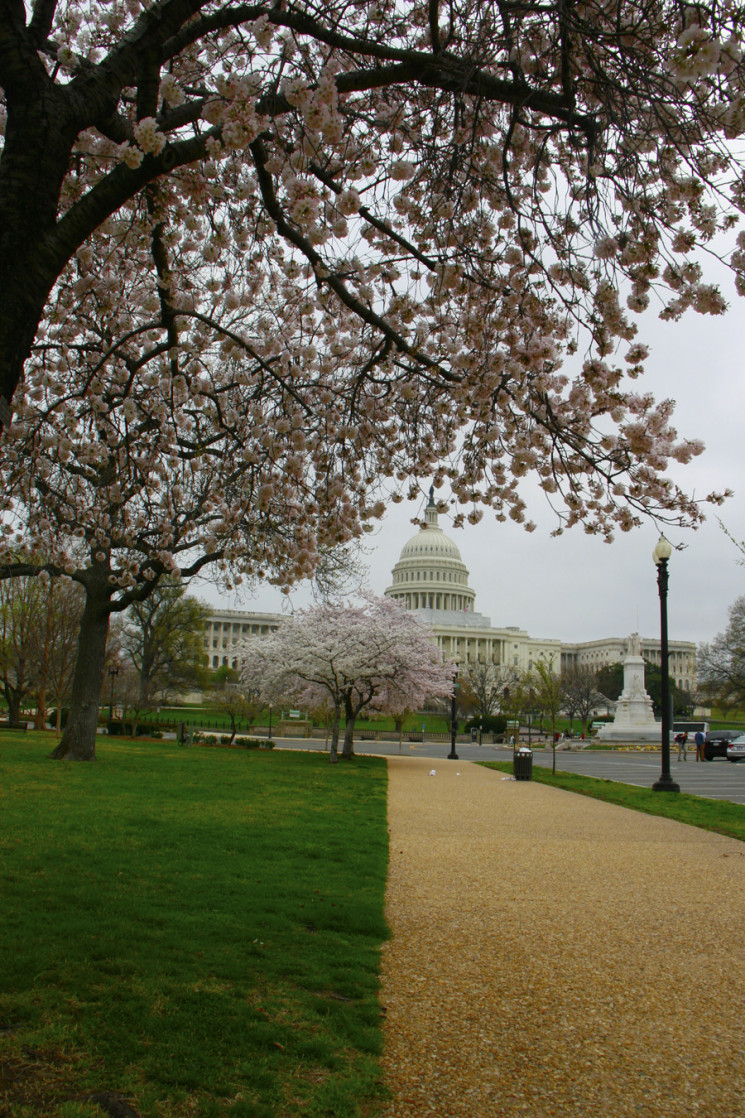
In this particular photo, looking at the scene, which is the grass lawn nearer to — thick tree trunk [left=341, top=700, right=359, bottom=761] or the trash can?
the trash can

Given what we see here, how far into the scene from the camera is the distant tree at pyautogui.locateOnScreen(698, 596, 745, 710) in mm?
52469

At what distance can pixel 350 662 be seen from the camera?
82.0 feet

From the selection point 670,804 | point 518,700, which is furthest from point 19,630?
point 518,700

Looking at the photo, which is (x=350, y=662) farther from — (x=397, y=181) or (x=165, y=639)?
(x=165, y=639)

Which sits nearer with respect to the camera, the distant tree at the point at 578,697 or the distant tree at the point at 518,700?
the distant tree at the point at 518,700

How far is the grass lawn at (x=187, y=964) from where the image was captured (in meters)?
3.41

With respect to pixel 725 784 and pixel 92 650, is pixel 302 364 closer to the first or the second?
pixel 92 650

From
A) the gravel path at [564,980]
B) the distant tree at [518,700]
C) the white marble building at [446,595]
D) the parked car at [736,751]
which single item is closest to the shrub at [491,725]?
the distant tree at [518,700]

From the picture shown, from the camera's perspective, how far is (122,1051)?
11.9ft

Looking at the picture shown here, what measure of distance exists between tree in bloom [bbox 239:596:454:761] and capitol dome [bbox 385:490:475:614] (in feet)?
285

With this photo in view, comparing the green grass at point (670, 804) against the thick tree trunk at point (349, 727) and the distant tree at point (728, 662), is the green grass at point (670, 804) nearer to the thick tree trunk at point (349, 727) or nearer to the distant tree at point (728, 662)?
the thick tree trunk at point (349, 727)

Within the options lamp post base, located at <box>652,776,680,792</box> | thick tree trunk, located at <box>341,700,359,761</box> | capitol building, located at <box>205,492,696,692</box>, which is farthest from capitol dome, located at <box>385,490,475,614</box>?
lamp post base, located at <box>652,776,680,792</box>

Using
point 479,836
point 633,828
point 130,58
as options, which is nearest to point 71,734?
point 479,836

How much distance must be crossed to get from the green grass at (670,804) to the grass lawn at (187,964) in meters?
6.09
